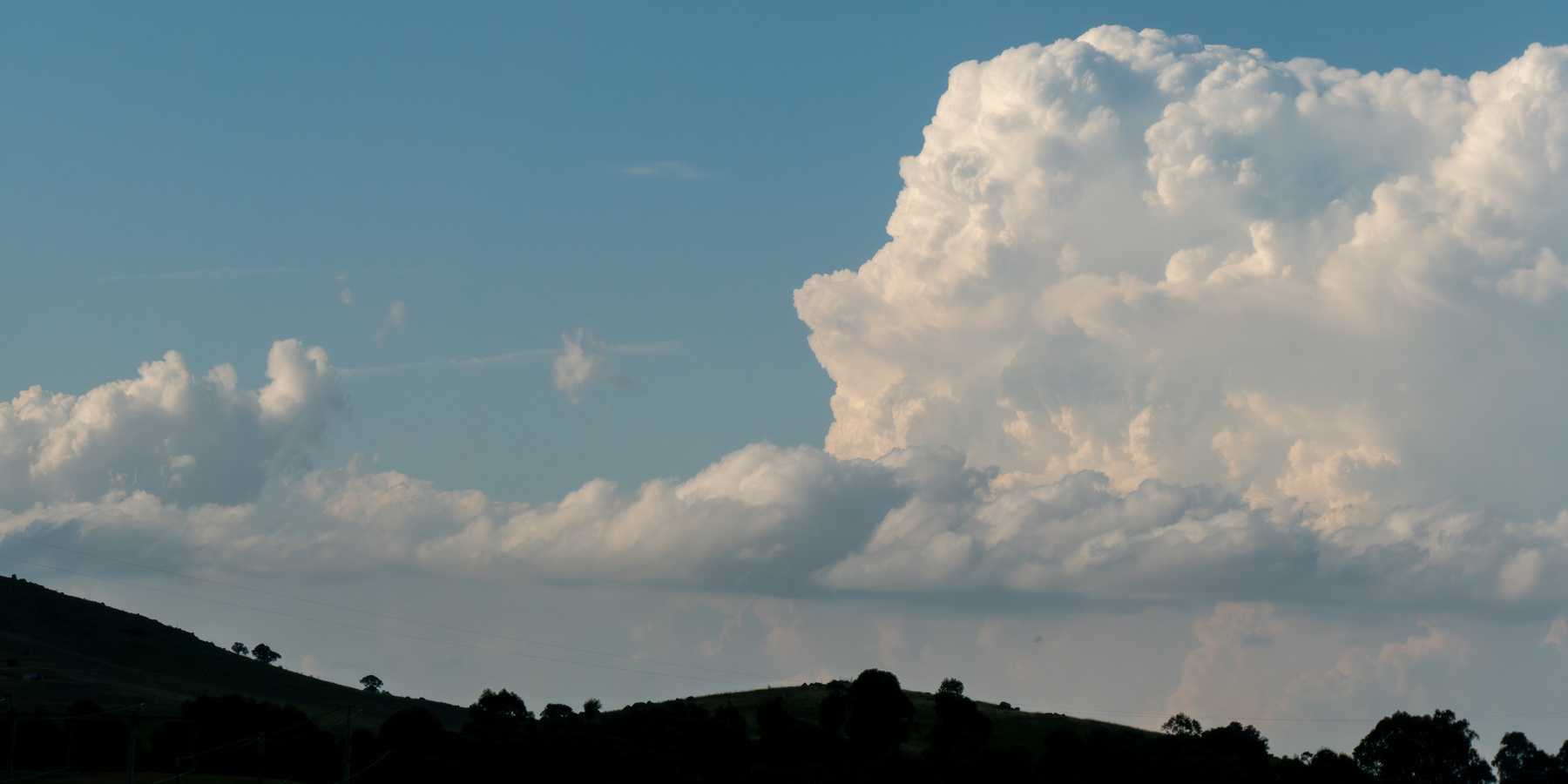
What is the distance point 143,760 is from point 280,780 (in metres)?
18.7

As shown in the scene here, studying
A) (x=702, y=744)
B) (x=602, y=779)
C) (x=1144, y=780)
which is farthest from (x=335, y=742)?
(x=1144, y=780)

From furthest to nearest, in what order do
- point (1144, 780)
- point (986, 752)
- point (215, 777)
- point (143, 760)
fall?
point (1144, 780)
point (986, 752)
point (143, 760)
point (215, 777)

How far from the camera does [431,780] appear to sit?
6703 inches

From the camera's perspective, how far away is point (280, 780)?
169250 millimetres

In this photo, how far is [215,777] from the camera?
161 meters

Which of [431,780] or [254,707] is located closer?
[431,780]

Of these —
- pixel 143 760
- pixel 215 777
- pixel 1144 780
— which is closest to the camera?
pixel 215 777

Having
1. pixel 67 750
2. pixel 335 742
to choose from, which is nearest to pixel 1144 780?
pixel 335 742

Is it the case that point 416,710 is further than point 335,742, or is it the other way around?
point 416,710

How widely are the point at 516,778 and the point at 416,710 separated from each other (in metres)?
31.5

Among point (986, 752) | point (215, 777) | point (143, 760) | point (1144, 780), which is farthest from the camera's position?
point (1144, 780)

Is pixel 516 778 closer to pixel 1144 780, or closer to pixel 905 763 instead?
pixel 905 763

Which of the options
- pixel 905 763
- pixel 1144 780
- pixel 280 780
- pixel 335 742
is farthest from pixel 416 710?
pixel 1144 780

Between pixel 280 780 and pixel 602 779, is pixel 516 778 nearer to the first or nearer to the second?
pixel 602 779
